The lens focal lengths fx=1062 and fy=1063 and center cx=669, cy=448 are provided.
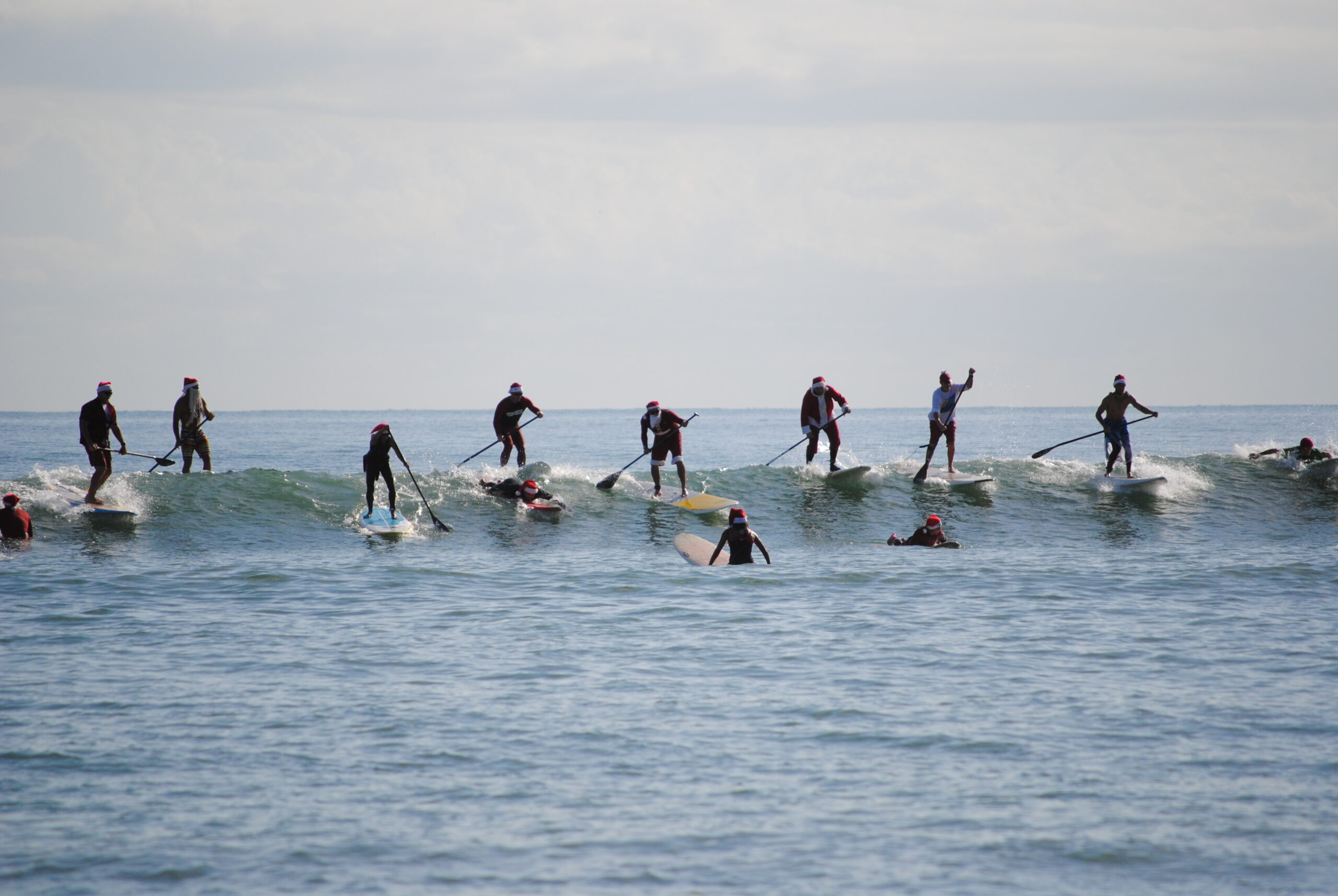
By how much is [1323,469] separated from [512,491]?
17.5 metres

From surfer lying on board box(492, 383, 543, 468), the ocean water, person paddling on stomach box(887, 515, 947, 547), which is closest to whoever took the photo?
the ocean water

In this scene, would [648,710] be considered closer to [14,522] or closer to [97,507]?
[14,522]

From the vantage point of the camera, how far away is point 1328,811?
21.6 ft

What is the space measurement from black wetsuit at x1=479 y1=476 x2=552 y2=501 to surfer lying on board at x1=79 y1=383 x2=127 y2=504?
20.2ft

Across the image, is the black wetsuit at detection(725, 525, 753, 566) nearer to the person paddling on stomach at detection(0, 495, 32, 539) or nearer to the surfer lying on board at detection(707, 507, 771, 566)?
the surfer lying on board at detection(707, 507, 771, 566)

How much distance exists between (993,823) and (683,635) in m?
5.08

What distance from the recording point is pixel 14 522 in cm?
1585

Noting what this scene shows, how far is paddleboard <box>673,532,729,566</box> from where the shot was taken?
624 inches

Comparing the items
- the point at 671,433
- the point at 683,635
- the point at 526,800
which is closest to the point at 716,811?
the point at 526,800

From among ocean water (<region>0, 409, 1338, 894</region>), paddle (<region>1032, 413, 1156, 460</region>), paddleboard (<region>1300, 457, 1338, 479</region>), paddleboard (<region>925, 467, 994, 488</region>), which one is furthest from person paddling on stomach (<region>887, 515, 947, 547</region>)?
paddleboard (<region>1300, 457, 1338, 479</region>)

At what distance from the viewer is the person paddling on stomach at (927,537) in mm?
16938

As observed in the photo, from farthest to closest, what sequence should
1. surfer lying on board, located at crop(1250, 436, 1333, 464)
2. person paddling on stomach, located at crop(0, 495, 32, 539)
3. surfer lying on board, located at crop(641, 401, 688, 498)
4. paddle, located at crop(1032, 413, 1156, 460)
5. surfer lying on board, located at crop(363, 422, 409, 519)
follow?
surfer lying on board, located at crop(1250, 436, 1333, 464), surfer lying on board, located at crop(641, 401, 688, 498), paddle, located at crop(1032, 413, 1156, 460), surfer lying on board, located at crop(363, 422, 409, 519), person paddling on stomach, located at crop(0, 495, 32, 539)

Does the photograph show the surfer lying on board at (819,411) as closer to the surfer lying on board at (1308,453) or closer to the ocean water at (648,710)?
the ocean water at (648,710)

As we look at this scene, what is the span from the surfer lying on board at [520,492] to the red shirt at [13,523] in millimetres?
7387
